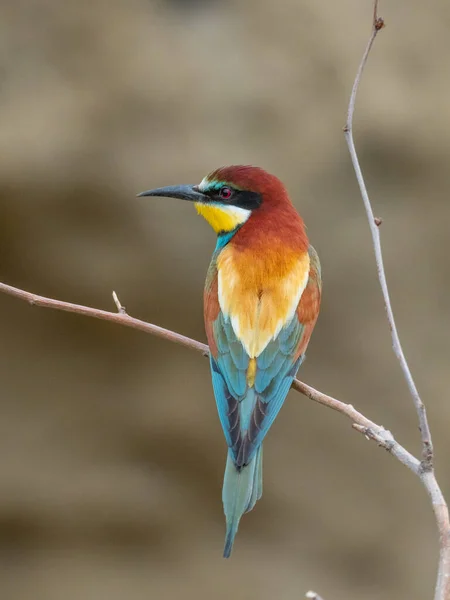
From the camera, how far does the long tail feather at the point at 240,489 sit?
4.82 ft

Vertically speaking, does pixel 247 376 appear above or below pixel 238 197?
below

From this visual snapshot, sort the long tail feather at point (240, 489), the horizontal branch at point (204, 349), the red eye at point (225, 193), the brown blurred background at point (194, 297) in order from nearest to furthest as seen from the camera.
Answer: the horizontal branch at point (204, 349)
the long tail feather at point (240, 489)
the red eye at point (225, 193)
the brown blurred background at point (194, 297)

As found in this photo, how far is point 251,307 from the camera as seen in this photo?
1.68 meters

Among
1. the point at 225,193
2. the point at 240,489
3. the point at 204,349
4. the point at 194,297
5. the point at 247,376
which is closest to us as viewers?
the point at 240,489

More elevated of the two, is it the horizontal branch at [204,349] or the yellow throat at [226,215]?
the yellow throat at [226,215]

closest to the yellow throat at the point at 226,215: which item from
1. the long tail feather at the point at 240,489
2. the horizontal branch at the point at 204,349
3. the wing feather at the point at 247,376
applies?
the wing feather at the point at 247,376

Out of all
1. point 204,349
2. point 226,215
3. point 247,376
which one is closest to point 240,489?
point 247,376

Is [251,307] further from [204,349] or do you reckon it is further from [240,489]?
[240,489]

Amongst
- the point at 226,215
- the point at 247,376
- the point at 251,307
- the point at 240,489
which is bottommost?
the point at 240,489

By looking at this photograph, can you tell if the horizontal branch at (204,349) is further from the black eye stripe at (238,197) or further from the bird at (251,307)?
the black eye stripe at (238,197)

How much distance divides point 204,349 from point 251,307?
14 centimetres

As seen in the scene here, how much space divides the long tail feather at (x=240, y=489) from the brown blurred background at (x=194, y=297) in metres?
1.56

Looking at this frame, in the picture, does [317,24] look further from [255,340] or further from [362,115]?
[255,340]

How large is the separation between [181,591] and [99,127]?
1.65 metres
